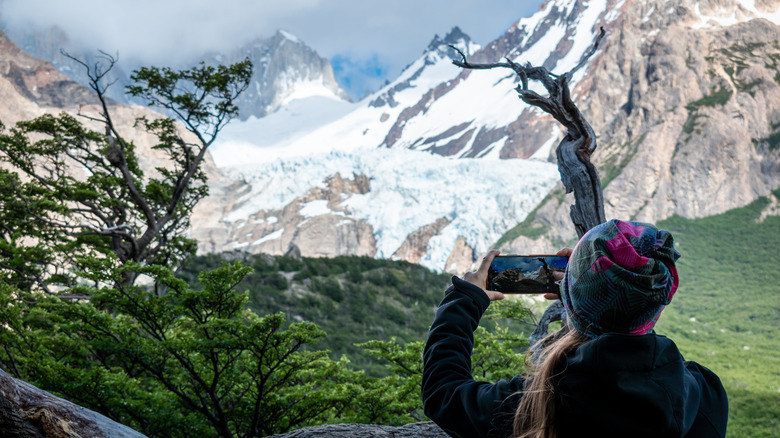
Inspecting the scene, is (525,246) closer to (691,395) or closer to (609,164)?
(609,164)

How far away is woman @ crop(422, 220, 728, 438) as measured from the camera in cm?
152

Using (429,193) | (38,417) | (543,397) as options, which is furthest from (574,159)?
(429,193)

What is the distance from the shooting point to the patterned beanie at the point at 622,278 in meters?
1.63

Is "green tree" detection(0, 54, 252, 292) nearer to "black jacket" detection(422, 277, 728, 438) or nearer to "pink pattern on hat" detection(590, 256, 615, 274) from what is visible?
"black jacket" detection(422, 277, 728, 438)

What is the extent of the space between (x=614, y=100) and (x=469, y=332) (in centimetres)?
12469

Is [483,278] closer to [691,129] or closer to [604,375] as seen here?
[604,375]

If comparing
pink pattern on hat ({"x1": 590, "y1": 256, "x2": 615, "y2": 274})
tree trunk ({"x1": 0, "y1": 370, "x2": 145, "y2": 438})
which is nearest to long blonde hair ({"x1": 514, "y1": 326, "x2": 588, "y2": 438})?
pink pattern on hat ({"x1": 590, "y1": 256, "x2": 615, "y2": 274})

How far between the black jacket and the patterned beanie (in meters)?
0.11

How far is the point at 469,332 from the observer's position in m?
1.99

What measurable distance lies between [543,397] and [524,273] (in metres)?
0.84

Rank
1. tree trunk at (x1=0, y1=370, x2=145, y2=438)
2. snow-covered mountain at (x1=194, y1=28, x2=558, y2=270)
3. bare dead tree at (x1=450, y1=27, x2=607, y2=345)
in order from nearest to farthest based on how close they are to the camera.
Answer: tree trunk at (x1=0, y1=370, x2=145, y2=438)
bare dead tree at (x1=450, y1=27, x2=607, y2=345)
snow-covered mountain at (x1=194, y1=28, x2=558, y2=270)

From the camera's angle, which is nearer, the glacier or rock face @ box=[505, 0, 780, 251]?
rock face @ box=[505, 0, 780, 251]

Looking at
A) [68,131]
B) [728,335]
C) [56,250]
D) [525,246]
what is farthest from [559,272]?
[525,246]

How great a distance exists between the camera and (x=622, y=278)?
5.36ft
